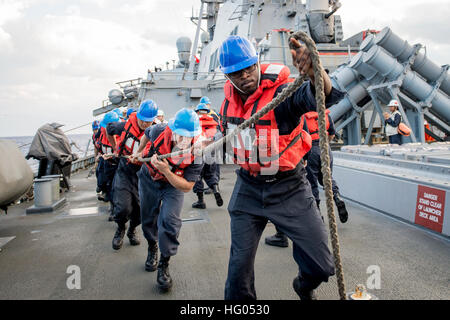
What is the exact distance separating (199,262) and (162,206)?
2.74 ft

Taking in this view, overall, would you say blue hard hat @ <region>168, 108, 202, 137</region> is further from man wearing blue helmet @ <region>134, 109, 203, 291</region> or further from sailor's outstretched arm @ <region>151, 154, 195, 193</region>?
sailor's outstretched arm @ <region>151, 154, 195, 193</region>

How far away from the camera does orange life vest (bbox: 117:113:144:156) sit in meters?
4.37

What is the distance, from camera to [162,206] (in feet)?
10.6

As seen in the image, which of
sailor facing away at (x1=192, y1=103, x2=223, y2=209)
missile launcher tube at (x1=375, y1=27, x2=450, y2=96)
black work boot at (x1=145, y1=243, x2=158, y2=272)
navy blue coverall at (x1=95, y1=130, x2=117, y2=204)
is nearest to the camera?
black work boot at (x1=145, y1=243, x2=158, y2=272)

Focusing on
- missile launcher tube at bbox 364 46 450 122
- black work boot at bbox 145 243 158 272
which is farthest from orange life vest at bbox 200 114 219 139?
missile launcher tube at bbox 364 46 450 122

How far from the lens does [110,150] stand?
5.84m

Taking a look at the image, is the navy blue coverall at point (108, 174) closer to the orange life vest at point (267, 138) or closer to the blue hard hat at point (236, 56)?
the orange life vest at point (267, 138)

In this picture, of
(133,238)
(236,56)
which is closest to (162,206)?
(133,238)

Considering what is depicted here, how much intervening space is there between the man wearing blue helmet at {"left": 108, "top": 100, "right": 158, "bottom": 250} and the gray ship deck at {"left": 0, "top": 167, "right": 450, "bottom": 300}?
25 cm

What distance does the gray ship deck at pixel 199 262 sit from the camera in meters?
2.91

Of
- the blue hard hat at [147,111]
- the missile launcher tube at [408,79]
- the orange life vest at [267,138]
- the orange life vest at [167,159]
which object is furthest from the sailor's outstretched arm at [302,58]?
the missile launcher tube at [408,79]

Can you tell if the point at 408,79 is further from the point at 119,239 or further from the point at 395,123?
the point at 119,239

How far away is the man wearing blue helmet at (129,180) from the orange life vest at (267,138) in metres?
2.36

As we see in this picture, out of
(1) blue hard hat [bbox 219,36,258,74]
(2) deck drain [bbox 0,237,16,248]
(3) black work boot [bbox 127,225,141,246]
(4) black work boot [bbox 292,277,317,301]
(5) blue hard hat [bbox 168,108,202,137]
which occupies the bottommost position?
(2) deck drain [bbox 0,237,16,248]
